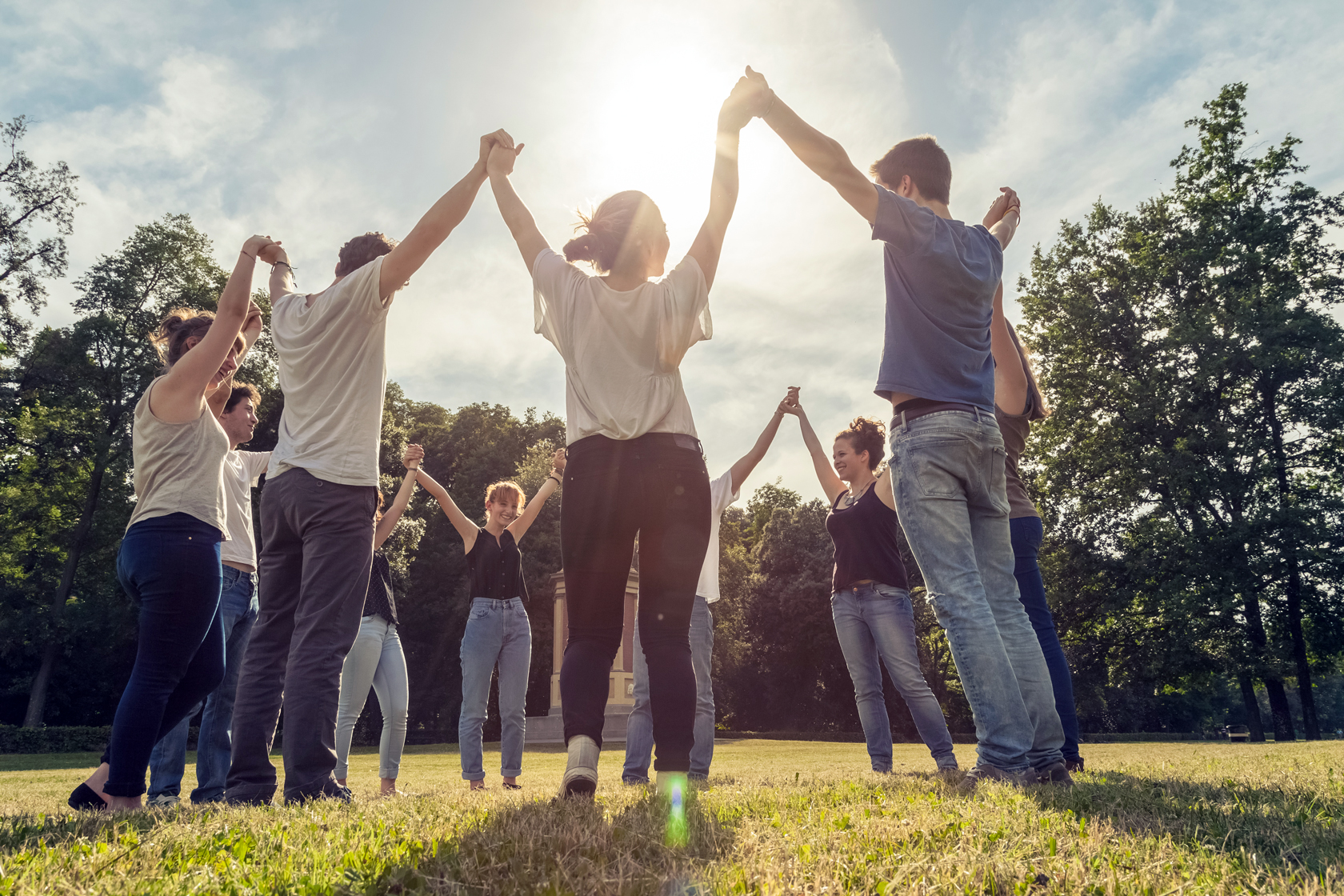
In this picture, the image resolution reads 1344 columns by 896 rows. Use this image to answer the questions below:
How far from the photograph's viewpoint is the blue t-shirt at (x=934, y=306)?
3.90m

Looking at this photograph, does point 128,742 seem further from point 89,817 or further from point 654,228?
point 654,228

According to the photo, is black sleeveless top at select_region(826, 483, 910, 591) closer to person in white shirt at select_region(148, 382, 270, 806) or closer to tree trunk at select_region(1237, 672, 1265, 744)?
person in white shirt at select_region(148, 382, 270, 806)

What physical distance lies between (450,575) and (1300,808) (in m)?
35.3

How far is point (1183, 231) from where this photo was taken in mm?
28469

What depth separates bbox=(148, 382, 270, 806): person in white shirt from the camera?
4988 mm

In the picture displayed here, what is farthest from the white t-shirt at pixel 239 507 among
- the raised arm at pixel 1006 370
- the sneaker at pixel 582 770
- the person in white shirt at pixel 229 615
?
the raised arm at pixel 1006 370

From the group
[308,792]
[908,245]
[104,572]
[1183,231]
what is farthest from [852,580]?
[104,572]

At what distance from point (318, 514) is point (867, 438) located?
4.87 meters

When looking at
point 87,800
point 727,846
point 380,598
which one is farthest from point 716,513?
point 727,846

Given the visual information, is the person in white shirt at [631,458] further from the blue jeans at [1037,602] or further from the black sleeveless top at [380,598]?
the black sleeveless top at [380,598]

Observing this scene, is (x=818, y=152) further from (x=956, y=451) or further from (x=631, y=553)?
(x=631, y=553)

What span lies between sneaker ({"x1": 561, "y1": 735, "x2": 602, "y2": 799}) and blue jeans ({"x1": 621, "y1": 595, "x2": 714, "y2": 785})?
6.97 feet

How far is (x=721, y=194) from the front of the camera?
11.8 ft

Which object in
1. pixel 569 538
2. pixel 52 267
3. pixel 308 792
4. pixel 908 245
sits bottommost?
pixel 308 792
